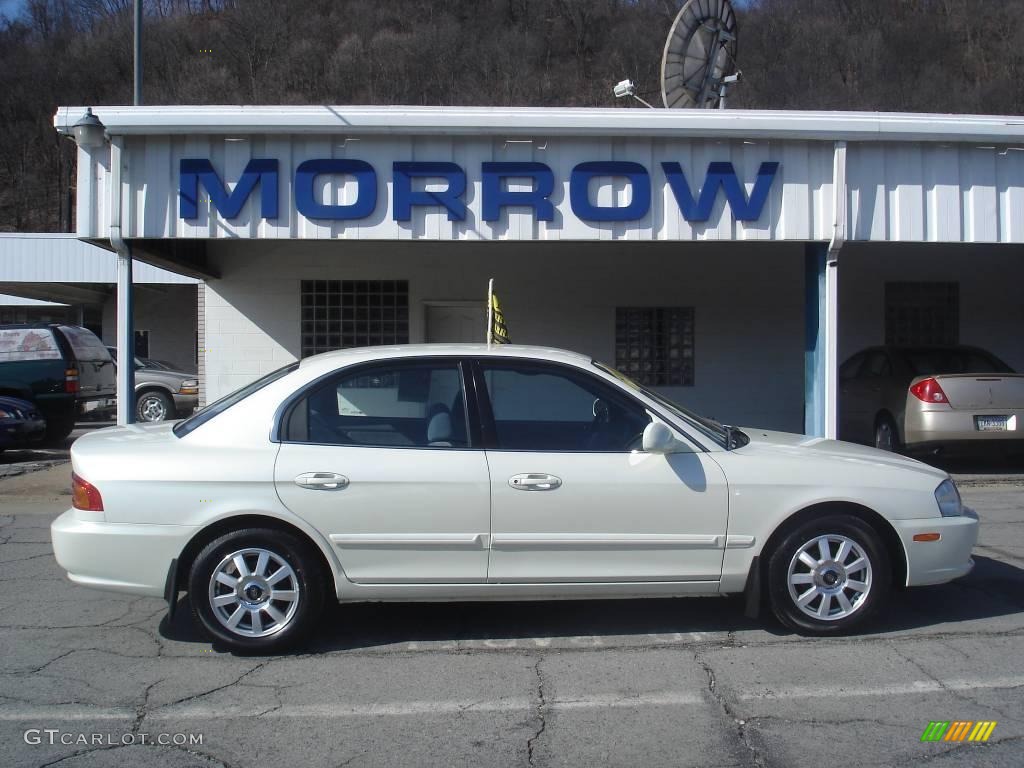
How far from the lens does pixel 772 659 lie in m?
4.70

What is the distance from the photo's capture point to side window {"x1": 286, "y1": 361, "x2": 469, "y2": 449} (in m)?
4.86

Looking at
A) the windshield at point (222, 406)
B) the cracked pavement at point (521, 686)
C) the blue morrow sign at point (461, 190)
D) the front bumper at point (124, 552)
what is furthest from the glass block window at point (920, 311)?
the front bumper at point (124, 552)

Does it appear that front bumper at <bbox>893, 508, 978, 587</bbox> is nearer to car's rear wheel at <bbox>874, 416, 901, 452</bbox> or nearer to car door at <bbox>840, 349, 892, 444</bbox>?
car's rear wheel at <bbox>874, 416, 901, 452</bbox>

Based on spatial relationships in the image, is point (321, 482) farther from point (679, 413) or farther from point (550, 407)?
point (679, 413)

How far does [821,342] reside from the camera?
32.5ft

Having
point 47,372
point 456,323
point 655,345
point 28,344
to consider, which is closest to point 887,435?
point 655,345

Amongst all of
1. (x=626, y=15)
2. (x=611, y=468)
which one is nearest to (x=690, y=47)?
(x=611, y=468)

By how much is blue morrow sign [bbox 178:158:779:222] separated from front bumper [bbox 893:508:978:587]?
16.7 ft

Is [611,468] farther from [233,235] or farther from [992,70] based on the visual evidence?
[992,70]

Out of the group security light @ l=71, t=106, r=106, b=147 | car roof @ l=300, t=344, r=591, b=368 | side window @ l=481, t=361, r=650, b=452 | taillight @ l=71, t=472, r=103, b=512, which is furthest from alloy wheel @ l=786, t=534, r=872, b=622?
security light @ l=71, t=106, r=106, b=147

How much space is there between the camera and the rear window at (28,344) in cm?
1361

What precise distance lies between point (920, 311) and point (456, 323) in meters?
7.19

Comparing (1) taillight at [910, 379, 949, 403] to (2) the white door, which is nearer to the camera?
(1) taillight at [910, 379, 949, 403]

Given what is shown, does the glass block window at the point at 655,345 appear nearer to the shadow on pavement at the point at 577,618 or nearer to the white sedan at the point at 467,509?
the shadow on pavement at the point at 577,618
